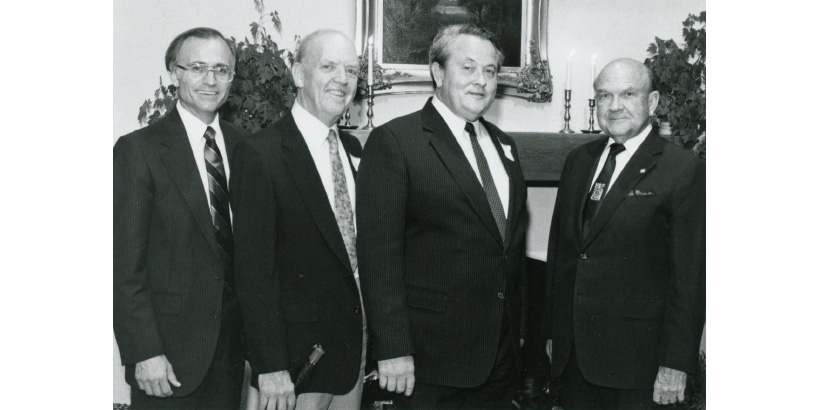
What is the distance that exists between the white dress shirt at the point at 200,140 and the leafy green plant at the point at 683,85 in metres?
2.14

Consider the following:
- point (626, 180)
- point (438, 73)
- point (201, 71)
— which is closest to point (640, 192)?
point (626, 180)

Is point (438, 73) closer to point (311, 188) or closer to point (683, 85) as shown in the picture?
point (311, 188)

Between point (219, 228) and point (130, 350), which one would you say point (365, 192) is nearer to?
point (219, 228)

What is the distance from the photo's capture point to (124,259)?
2070 mm

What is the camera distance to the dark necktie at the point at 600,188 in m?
2.31

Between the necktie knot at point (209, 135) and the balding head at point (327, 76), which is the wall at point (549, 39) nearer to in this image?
the necktie knot at point (209, 135)

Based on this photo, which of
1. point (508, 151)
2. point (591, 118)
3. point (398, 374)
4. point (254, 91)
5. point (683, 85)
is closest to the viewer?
point (398, 374)

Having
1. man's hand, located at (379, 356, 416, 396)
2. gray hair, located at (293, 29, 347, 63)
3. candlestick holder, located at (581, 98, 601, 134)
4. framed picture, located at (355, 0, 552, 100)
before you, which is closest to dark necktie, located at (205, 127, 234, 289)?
gray hair, located at (293, 29, 347, 63)

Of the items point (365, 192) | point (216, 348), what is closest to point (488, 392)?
point (365, 192)

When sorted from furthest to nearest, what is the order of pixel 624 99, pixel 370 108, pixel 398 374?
1. pixel 370 108
2. pixel 624 99
3. pixel 398 374

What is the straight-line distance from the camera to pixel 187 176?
7.11ft

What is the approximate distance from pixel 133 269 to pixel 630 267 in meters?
1.68

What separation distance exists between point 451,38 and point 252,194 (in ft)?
2.78

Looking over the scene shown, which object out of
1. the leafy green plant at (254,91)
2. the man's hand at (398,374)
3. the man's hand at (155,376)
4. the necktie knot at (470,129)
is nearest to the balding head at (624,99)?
the necktie knot at (470,129)
